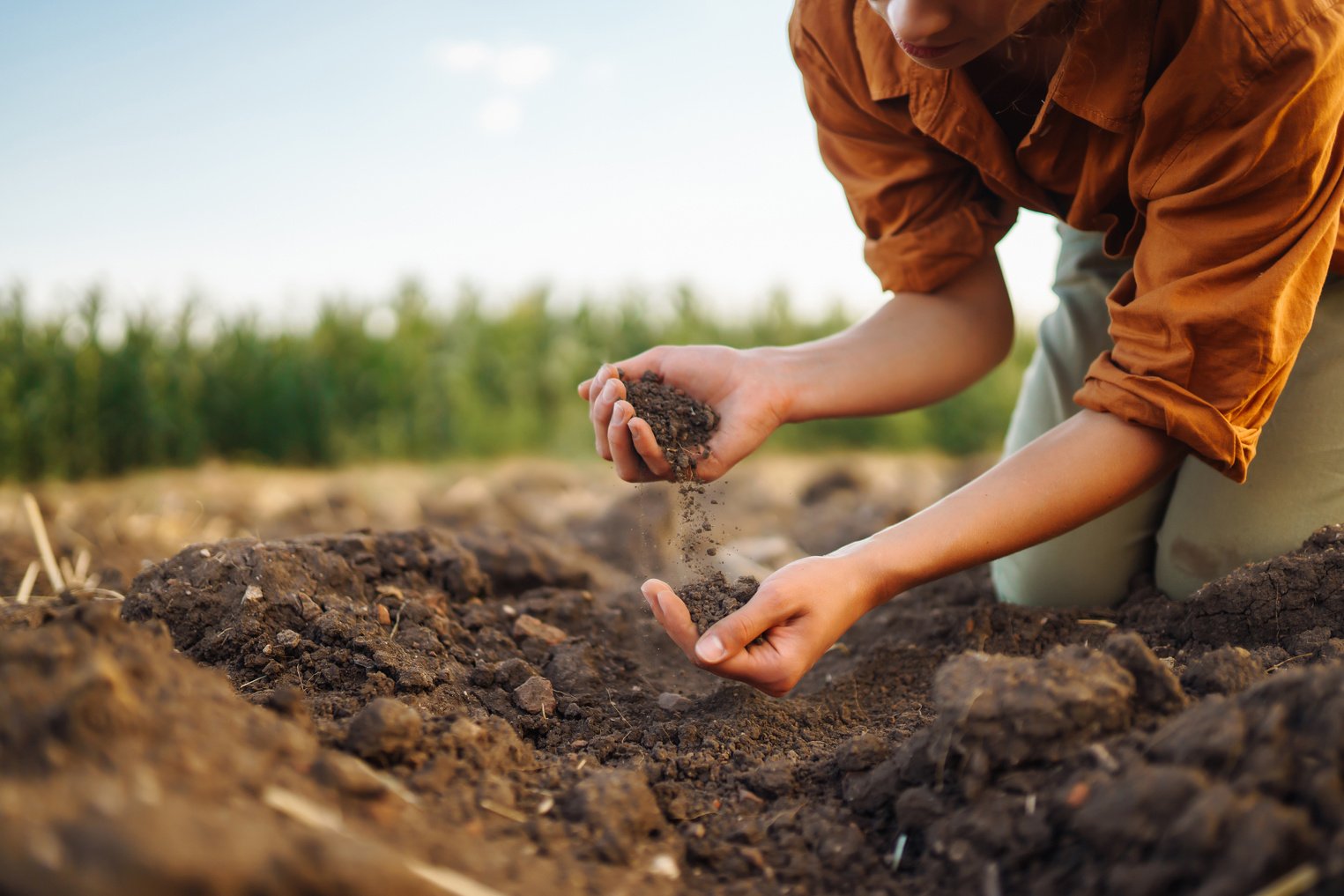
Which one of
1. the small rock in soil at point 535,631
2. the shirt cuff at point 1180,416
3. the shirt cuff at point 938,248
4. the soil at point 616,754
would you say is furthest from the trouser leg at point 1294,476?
the small rock in soil at point 535,631

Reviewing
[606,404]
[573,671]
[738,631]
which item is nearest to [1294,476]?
[738,631]

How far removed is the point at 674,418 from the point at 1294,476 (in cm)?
136

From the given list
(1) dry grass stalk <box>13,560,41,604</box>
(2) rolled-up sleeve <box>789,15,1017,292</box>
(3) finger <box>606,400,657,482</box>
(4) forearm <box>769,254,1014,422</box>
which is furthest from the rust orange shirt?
(1) dry grass stalk <box>13,560,41,604</box>

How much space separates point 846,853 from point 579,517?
2899mm

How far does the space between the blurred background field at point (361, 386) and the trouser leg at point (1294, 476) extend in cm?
344

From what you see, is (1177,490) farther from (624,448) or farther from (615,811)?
(615,811)

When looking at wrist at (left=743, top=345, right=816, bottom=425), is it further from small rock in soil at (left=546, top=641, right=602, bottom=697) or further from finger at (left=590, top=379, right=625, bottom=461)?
small rock in soil at (left=546, top=641, right=602, bottom=697)

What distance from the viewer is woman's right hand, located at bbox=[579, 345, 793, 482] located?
1852mm

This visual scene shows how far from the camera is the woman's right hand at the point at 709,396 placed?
1852 millimetres

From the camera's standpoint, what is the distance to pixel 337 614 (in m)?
1.77

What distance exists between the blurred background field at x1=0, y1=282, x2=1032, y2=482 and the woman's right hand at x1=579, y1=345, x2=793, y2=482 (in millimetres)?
3124

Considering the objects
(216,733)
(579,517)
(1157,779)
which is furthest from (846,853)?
(579,517)

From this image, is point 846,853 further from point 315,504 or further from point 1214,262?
point 315,504

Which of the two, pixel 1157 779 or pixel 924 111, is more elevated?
pixel 924 111
